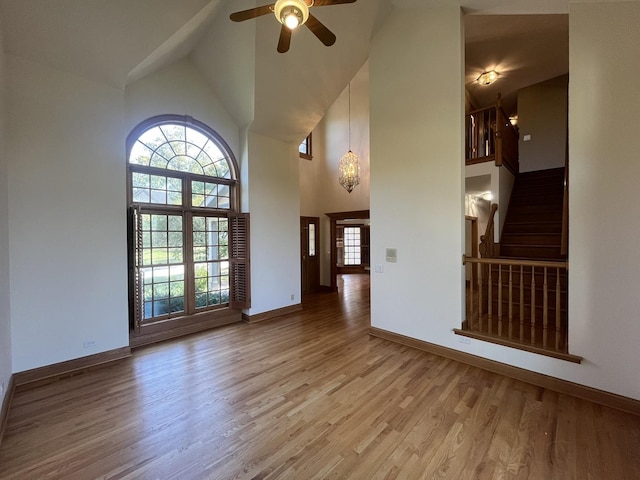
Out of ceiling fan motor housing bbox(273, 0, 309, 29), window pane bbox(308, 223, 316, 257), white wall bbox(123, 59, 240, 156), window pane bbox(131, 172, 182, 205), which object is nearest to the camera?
ceiling fan motor housing bbox(273, 0, 309, 29)

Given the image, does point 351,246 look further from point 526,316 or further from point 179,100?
point 179,100

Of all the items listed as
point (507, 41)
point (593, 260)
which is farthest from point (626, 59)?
point (507, 41)

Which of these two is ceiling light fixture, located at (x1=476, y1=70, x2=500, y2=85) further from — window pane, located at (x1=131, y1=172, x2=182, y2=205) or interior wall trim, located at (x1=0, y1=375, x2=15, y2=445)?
interior wall trim, located at (x1=0, y1=375, x2=15, y2=445)

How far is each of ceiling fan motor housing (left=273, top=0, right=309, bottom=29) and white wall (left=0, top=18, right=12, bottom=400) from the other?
2611 millimetres

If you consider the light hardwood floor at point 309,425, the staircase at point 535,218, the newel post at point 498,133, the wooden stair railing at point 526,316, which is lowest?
the light hardwood floor at point 309,425

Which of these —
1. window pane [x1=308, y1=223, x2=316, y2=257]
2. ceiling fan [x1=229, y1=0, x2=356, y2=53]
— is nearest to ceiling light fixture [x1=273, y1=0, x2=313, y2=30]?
ceiling fan [x1=229, y1=0, x2=356, y2=53]

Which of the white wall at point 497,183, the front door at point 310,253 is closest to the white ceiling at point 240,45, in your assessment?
the white wall at point 497,183

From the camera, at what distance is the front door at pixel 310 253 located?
7.72 m

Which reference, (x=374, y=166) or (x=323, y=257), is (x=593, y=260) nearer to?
(x=374, y=166)

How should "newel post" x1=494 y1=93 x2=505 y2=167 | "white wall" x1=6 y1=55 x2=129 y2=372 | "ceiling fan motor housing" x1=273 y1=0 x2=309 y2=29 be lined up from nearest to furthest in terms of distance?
"ceiling fan motor housing" x1=273 y1=0 x2=309 y2=29
"white wall" x1=6 y1=55 x2=129 y2=372
"newel post" x1=494 y1=93 x2=505 y2=167

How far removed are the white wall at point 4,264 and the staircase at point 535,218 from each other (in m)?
6.83

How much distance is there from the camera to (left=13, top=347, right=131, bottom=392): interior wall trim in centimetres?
289

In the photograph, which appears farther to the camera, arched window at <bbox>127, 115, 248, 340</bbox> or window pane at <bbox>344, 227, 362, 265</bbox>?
window pane at <bbox>344, 227, 362, 265</bbox>

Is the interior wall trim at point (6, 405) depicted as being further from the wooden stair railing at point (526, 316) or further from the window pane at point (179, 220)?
the wooden stair railing at point (526, 316)
